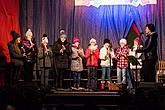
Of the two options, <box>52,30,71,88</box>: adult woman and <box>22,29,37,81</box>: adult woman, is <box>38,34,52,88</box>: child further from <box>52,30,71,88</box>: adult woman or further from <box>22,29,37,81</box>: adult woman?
<box>22,29,37,81</box>: adult woman

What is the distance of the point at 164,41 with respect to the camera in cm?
1409

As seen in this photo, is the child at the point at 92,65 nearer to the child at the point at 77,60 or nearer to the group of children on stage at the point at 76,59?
the group of children on stage at the point at 76,59

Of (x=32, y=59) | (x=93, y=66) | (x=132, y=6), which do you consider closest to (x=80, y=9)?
(x=132, y=6)

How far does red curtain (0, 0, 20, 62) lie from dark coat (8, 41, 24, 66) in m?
1.67

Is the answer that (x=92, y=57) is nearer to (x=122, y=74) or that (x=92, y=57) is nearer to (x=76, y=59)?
(x=76, y=59)

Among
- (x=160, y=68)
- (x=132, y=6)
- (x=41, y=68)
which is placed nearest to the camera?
(x=41, y=68)

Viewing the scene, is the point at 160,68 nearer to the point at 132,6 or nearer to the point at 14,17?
the point at 132,6

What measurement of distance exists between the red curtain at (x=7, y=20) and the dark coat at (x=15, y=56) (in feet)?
5.49

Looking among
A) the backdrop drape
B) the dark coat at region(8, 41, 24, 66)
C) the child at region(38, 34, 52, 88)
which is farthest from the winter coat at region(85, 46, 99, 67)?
the dark coat at region(8, 41, 24, 66)

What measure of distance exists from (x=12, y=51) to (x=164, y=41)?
5821mm

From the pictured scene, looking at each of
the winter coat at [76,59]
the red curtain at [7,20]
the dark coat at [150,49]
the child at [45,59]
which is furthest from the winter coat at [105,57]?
the red curtain at [7,20]

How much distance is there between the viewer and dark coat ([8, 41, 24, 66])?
1093cm

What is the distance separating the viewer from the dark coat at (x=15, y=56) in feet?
35.9

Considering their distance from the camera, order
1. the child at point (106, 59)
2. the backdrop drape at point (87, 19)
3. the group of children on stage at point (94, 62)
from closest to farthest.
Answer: the group of children on stage at point (94, 62) < the child at point (106, 59) < the backdrop drape at point (87, 19)
